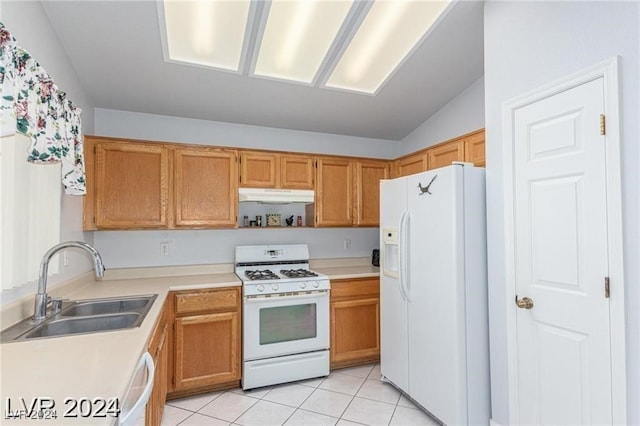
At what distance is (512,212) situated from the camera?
6.57 feet

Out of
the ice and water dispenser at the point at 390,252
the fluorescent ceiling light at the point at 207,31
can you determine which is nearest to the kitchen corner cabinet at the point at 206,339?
the ice and water dispenser at the point at 390,252

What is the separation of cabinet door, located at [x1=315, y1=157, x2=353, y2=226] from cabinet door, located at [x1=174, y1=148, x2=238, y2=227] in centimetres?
87

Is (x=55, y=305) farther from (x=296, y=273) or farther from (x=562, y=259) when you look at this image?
(x=562, y=259)

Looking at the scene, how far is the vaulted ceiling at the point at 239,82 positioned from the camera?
2082 millimetres

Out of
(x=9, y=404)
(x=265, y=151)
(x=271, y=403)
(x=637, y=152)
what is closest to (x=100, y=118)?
(x=265, y=151)

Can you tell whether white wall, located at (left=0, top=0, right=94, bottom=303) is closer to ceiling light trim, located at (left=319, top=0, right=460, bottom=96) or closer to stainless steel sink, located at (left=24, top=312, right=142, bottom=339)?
stainless steel sink, located at (left=24, top=312, right=142, bottom=339)

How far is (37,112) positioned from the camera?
149cm

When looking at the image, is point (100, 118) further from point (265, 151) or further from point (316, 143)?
point (316, 143)

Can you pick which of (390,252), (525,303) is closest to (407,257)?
(390,252)

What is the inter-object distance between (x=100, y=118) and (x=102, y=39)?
3.24 ft

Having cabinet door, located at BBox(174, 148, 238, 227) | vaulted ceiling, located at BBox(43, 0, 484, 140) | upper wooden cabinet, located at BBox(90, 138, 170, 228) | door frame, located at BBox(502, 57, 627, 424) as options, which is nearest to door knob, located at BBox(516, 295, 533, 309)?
door frame, located at BBox(502, 57, 627, 424)

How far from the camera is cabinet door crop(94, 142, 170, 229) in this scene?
2688 millimetres

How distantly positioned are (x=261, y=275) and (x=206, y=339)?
705 mm

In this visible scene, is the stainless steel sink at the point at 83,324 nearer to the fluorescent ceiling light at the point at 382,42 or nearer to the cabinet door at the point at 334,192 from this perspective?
the cabinet door at the point at 334,192
